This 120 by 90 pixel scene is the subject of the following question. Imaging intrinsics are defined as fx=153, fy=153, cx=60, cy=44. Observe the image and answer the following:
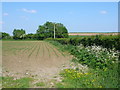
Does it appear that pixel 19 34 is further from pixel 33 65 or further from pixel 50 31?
pixel 33 65

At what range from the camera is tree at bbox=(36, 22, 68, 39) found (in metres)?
75.5

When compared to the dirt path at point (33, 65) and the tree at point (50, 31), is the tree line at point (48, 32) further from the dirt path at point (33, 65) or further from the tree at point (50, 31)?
the dirt path at point (33, 65)

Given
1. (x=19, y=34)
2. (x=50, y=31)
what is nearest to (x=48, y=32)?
(x=50, y=31)

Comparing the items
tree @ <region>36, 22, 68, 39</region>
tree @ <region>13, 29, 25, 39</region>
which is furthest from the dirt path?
tree @ <region>13, 29, 25, 39</region>

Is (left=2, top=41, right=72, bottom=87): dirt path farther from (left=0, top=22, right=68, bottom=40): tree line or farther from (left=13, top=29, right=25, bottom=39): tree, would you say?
(left=13, top=29, right=25, bottom=39): tree

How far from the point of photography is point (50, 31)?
Result: 81.6m

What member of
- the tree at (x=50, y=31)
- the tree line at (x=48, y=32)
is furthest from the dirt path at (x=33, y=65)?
the tree line at (x=48, y=32)

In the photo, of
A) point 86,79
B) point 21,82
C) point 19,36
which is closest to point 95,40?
point 86,79

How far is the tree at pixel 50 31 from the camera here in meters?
75.5

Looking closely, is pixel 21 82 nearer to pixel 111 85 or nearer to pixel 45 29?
pixel 111 85

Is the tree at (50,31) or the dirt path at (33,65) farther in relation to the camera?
the tree at (50,31)

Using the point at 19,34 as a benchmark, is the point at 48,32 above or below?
above

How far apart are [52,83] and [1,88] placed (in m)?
1.50

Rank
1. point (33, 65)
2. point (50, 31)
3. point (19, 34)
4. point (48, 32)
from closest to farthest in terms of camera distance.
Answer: point (33, 65), point (50, 31), point (48, 32), point (19, 34)
